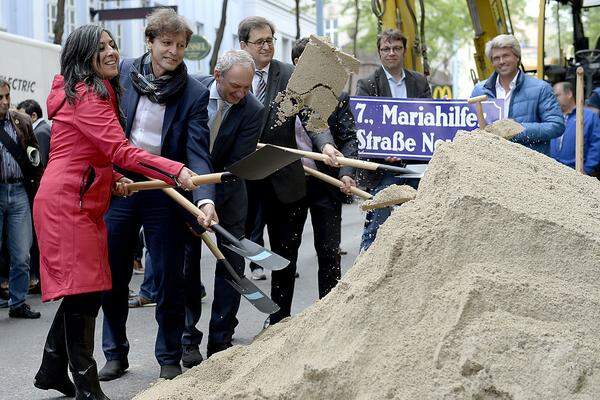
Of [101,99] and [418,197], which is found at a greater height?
[101,99]

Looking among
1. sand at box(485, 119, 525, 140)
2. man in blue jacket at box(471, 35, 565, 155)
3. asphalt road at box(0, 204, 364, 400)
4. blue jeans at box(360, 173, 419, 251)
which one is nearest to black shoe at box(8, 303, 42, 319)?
asphalt road at box(0, 204, 364, 400)

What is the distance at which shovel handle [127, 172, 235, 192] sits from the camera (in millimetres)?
5398

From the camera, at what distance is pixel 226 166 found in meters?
6.63

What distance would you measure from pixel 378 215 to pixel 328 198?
23.0 inches

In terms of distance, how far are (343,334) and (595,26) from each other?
13.6m

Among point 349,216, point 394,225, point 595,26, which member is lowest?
point 349,216

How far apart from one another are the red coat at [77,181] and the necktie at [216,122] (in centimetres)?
122

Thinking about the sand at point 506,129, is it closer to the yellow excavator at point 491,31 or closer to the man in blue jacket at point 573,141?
the man in blue jacket at point 573,141

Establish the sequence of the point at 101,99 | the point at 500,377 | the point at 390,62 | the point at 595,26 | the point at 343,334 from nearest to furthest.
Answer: the point at 500,377
the point at 343,334
the point at 101,99
the point at 390,62
the point at 595,26

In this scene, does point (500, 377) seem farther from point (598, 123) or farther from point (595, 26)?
point (595, 26)

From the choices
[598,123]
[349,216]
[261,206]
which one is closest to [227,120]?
[261,206]

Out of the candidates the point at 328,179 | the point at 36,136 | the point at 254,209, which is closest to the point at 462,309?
the point at 328,179

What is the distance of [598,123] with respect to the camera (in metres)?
11.0

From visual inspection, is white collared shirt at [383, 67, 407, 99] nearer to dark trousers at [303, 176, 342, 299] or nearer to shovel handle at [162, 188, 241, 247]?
dark trousers at [303, 176, 342, 299]
